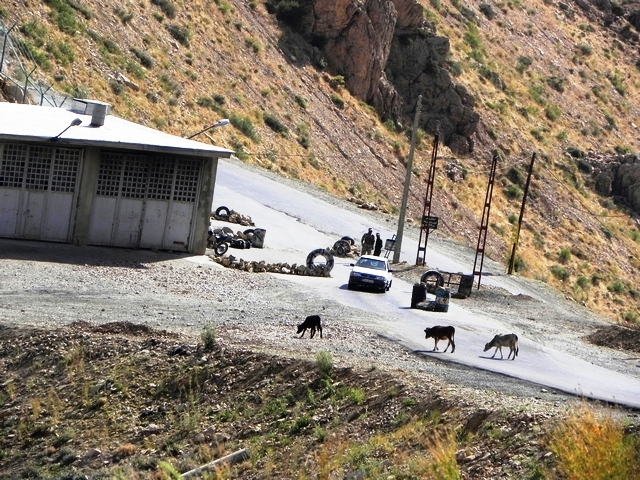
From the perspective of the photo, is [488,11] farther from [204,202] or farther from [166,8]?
[204,202]

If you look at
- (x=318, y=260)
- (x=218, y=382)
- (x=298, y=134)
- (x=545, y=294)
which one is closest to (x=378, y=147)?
(x=298, y=134)

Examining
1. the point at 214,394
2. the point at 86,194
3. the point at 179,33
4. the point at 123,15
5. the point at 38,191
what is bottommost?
the point at 214,394

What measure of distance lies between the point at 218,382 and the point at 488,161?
191 feet

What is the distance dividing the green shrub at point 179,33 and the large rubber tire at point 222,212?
25.9 m

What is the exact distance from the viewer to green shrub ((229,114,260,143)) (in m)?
62.9

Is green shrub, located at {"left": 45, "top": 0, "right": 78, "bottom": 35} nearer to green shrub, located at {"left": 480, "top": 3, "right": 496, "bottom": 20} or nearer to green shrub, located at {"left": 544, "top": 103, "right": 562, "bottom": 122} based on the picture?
green shrub, located at {"left": 544, "top": 103, "right": 562, "bottom": 122}

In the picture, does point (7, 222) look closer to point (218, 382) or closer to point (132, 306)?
point (132, 306)

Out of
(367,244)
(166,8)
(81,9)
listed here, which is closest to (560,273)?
(367,244)

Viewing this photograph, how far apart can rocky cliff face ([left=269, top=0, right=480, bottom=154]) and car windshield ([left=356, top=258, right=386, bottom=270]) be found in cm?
4128

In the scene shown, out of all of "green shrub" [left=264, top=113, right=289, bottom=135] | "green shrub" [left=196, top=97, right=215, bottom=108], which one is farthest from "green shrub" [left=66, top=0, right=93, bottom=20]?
"green shrub" [left=264, top=113, right=289, bottom=135]

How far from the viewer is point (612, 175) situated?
8181 centimetres

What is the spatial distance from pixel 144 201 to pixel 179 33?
35.9 meters

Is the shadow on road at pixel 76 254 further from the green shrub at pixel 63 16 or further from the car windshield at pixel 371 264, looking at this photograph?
the green shrub at pixel 63 16

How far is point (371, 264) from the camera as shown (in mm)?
34938
